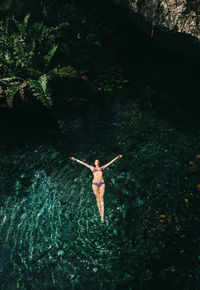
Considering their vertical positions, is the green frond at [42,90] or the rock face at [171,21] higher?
the rock face at [171,21]

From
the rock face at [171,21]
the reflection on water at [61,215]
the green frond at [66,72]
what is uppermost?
the rock face at [171,21]

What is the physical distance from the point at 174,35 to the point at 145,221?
16.7 ft

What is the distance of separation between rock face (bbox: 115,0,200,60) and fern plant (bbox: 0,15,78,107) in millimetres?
2480

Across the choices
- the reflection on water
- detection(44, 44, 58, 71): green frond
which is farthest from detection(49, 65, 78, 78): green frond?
the reflection on water

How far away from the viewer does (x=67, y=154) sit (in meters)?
6.04

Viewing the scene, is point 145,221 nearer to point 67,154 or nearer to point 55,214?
point 55,214

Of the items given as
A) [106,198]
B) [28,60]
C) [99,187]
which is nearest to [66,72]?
[28,60]

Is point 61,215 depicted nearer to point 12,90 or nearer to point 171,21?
point 12,90

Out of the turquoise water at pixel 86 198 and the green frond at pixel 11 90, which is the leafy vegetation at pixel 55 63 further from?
the turquoise water at pixel 86 198

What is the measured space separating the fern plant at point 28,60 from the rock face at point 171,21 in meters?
2.48

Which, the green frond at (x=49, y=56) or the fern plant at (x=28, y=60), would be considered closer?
the fern plant at (x=28, y=60)

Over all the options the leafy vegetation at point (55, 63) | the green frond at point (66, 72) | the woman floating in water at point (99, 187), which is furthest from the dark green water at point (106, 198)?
the green frond at point (66, 72)

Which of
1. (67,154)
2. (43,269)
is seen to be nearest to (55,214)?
(43,269)

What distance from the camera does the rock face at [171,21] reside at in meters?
6.46
